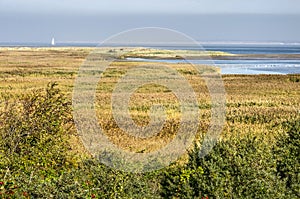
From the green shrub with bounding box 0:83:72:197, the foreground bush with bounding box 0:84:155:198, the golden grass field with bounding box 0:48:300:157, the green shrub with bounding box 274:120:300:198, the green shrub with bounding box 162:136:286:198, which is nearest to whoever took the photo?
the foreground bush with bounding box 0:84:155:198

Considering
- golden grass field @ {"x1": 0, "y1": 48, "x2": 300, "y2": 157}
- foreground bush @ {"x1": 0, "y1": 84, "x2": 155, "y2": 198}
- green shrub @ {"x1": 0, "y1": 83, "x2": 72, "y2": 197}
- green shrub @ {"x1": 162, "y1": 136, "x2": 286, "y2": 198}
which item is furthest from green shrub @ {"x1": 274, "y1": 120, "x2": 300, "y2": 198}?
green shrub @ {"x1": 0, "y1": 83, "x2": 72, "y2": 197}

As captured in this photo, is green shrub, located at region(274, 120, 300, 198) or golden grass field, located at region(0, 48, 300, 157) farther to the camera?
golden grass field, located at region(0, 48, 300, 157)

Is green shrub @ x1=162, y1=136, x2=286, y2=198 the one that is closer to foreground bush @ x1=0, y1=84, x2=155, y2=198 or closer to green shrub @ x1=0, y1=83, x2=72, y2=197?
foreground bush @ x1=0, y1=84, x2=155, y2=198

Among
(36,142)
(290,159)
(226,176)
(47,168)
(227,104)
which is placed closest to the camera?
(226,176)

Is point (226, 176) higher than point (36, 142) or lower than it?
lower

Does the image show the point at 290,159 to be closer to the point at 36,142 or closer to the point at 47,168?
the point at 47,168

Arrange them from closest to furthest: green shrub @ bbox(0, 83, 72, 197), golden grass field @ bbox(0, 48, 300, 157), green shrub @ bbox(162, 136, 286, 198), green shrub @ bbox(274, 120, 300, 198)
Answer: green shrub @ bbox(162, 136, 286, 198) → green shrub @ bbox(274, 120, 300, 198) → green shrub @ bbox(0, 83, 72, 197) → golden grass field @ bbox(0, 48, 300, 157)

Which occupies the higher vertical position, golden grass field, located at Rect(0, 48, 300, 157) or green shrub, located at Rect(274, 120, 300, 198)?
green shrub, located at Rect(274, 120, 300, 198)

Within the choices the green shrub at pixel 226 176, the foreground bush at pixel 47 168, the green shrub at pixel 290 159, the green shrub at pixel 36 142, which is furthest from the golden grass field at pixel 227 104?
the green shrub at pixel 290 159

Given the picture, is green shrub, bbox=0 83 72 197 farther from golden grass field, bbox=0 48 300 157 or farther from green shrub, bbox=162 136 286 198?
green shrub, bbox=162 136 286 198

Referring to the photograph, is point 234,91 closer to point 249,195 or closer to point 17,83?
point 17,83

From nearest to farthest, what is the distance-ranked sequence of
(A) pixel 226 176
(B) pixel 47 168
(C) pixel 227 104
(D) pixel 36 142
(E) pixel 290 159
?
(A) pixel 226 176, (E) pixel 290 159, (B) pixel 47 168, (D) pixel 36 142, (C) pixel 227 104

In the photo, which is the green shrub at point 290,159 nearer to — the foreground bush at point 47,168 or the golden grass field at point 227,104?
the foreground bush at point 47,168

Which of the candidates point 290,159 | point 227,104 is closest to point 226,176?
point 290,159
